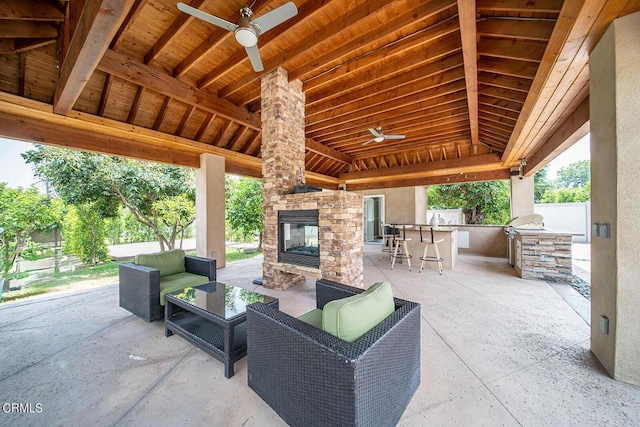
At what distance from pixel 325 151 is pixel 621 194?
6.47 metres

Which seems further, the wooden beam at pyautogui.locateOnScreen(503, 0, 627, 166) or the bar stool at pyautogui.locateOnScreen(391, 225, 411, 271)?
the bar stool at pyautogui.locateOnScreen(391, 225, 411, 271)

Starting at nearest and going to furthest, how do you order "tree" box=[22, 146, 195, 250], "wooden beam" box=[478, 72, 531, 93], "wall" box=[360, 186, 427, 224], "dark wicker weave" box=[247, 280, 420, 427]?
"dark wicker weave" box=[247, 280, 420, 427], "wooden beam" box=[478, 72, 531, 93], "tree" box=[22, 146, 195, 250], "wall" box=[360, 186, 427, 224]

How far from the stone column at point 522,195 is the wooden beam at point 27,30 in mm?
10112

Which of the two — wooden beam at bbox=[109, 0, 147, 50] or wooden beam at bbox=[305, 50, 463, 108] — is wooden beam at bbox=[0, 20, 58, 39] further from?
wooden beam at bbox=[305, 50, 463, 108]

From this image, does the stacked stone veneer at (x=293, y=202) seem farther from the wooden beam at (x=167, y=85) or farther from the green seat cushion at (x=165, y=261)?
the green seat cushion at (x=165, y=261)

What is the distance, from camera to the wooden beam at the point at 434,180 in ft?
23.6

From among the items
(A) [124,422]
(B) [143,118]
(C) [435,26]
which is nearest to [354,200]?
(C) [435,26]

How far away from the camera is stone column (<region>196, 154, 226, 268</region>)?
5.40m

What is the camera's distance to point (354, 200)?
362 cm

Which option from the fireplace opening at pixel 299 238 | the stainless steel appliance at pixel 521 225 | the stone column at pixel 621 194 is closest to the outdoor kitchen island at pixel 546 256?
the stainless steel appliance at pixel 521 225

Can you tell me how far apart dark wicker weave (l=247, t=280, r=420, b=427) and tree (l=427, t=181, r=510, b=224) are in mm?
11786

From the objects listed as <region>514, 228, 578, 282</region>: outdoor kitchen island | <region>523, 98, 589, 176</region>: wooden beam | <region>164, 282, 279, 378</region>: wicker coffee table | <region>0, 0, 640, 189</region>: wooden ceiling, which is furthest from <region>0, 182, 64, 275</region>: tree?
<region>514, 228, 578, 282</region>: outdoor kitchen island

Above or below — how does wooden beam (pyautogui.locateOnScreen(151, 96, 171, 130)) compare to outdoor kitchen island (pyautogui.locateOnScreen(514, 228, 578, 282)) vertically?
above

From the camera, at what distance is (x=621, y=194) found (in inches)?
67.8
